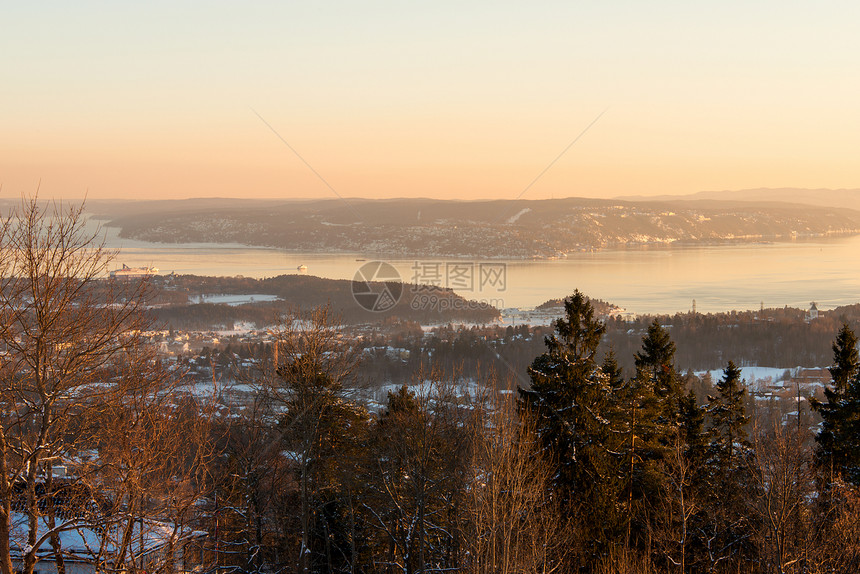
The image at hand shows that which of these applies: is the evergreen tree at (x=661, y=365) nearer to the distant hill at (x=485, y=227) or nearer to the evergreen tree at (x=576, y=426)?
the evergreen tree at (x=576, y=426)

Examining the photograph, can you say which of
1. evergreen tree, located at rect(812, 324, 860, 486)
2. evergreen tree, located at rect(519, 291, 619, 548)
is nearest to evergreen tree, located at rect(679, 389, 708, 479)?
evergreen tree, located at rect(812, 324, 860, 486)

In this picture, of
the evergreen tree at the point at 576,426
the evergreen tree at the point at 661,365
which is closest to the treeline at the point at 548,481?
the evergreen tree at the point at 576,426

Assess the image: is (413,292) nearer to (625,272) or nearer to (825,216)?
(625,272)

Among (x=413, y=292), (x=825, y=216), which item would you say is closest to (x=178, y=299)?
(x=413, y=292)

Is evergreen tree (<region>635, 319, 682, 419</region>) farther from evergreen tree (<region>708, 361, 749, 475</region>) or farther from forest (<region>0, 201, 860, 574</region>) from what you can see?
evergreen tree (<region>708, 361, 749, 475</region>)

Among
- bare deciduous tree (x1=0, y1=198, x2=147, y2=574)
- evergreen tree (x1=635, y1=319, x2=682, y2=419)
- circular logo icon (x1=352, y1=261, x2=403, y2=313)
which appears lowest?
circular logo icon (x1=352, y1=261, x2=403, y2=313)

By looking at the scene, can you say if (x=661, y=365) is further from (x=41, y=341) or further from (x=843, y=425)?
(x=41, y=341)

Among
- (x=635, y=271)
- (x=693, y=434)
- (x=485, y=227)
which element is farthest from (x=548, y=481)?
Result: (x=485, y=227)

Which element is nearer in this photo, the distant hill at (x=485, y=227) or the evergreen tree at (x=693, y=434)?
the evergreen tree at (x=693, y=434)
